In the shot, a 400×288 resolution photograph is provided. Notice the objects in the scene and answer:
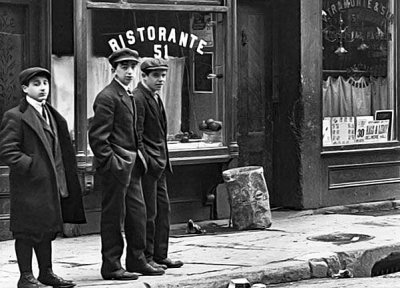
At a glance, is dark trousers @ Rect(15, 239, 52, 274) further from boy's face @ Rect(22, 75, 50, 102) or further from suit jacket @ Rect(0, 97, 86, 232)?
boy's face @ Rect(22, 75, 50, 102)

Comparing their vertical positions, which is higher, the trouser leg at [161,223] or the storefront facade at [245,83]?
the storefront facade at [245,83]

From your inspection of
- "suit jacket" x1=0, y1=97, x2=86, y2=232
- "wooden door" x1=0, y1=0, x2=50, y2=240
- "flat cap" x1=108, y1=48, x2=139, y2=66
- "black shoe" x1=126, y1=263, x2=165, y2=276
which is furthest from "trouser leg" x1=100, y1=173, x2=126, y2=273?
"wooden door" x1=0, y1=0, x2=50, y2=240

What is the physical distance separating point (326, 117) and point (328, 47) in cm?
103

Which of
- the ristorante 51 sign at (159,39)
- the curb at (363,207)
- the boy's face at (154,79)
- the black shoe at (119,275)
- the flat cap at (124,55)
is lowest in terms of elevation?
the black shoe at (119,275)

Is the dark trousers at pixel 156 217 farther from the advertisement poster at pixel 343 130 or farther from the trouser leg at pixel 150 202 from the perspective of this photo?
the advertisement poster at pixel 343 130

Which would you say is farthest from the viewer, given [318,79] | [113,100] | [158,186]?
[318,79]

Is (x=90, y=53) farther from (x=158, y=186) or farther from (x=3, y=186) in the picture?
(x=158, y=186)

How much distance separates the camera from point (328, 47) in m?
14.9

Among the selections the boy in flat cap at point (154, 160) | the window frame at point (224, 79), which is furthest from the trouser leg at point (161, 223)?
the window frame at point (224, 79)

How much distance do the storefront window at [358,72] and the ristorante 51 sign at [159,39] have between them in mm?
2456

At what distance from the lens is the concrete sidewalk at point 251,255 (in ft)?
31.6

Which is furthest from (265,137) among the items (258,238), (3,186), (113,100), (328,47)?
(113,100)

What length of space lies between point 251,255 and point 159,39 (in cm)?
339

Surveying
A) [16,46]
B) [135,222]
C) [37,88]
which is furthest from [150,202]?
[16,46]
